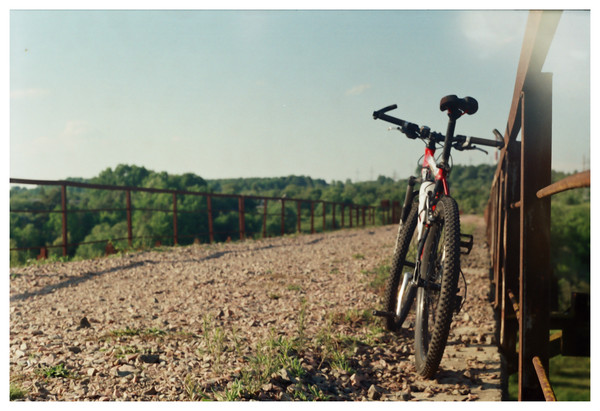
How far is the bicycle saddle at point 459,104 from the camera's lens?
2479 mm

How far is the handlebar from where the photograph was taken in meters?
2.71

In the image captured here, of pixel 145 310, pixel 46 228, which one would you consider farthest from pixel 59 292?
pixel 46 228

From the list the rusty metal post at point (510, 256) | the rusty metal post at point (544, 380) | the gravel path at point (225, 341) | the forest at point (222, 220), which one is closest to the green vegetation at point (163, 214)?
the forest at point (222, 220)

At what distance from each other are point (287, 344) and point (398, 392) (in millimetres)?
684

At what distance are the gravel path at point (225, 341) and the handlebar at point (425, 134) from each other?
4.29ft

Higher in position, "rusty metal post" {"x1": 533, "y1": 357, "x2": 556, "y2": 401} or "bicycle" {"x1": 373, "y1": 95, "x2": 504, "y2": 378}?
"bicycle" {"x1": 373, "y1": 95, "x2": 504, "y2": 378}

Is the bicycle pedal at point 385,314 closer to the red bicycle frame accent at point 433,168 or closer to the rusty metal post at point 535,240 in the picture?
the red bicycle frame accent at point 433,168

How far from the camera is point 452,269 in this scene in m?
2.27

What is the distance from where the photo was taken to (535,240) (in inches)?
84.5

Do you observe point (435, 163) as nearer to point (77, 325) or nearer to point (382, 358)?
point (382, 358)

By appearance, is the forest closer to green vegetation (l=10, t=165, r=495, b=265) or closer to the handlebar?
green vegetation (l=10, t=165, r=495, b=265)

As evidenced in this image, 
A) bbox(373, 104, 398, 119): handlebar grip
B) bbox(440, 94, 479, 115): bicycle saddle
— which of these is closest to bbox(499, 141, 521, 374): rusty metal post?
bbox(373, 104, 398, 119): handlebar grip

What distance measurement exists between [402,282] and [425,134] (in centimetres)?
96

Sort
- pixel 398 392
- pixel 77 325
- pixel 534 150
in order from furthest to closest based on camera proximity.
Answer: pixel 77 325
pixel 398 392
pixel 534 150
